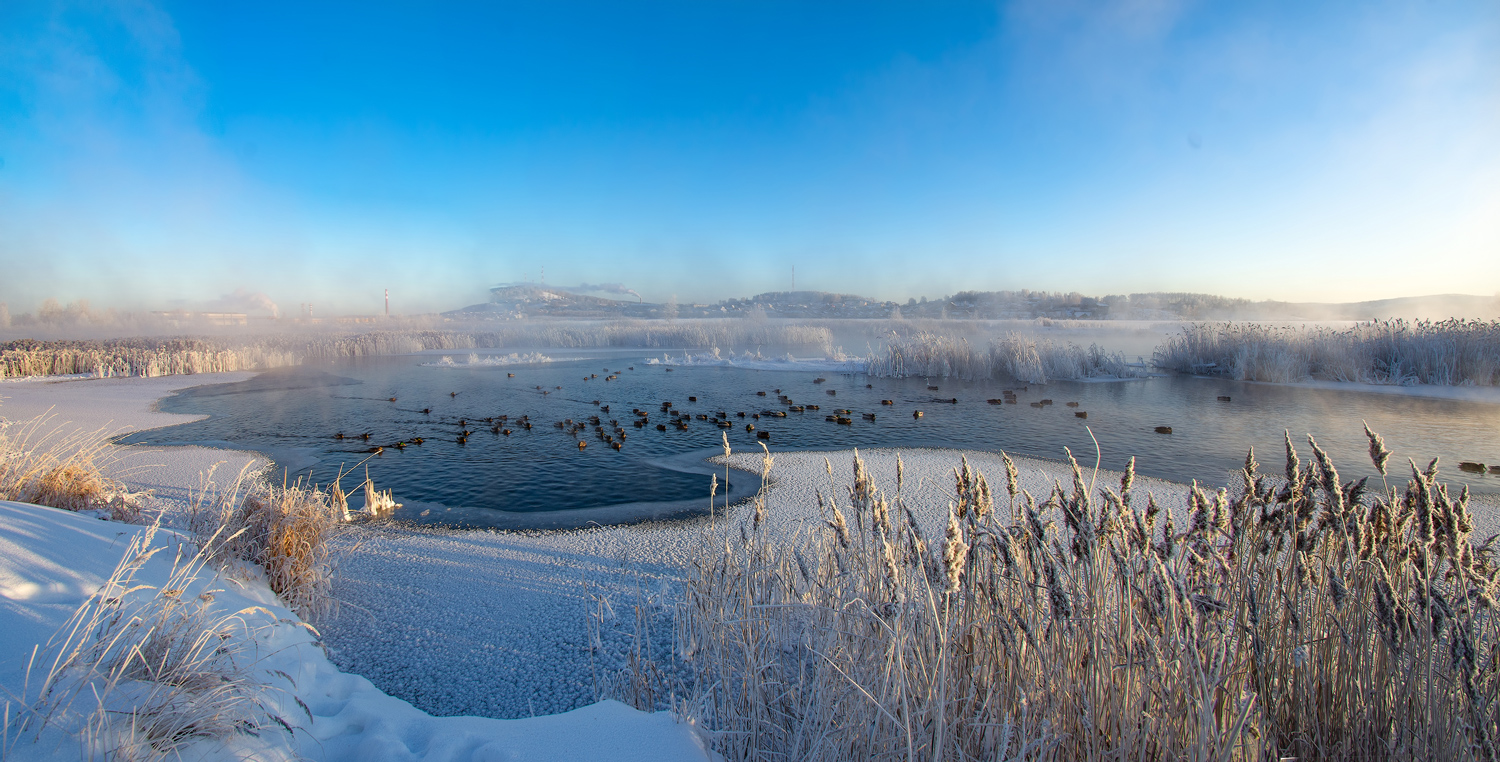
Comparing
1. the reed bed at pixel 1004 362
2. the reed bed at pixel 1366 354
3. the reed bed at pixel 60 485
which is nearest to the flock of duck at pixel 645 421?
the reed bed at pixel 60 485

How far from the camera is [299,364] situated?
849 inches

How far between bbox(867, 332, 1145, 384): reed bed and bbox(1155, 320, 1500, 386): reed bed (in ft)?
6.89

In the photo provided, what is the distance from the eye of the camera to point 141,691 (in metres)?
1.68

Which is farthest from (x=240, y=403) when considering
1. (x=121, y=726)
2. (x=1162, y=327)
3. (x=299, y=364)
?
(x=1162, y=327)

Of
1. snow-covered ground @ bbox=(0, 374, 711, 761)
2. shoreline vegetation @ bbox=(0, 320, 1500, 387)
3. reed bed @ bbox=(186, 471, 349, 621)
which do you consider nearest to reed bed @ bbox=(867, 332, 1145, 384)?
shoreline vegetation @ bbox=(0, 320, 1500, 387)

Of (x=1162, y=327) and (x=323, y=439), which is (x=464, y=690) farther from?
(x=1162, y=327)

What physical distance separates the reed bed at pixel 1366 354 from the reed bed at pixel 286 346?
1244 cm

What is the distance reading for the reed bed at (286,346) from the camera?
16828mm

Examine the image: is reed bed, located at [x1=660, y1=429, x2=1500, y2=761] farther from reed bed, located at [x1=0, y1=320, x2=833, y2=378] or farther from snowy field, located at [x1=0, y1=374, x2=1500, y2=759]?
reed bed, located at [x1=0, y1=320, x2=833, y2=378]

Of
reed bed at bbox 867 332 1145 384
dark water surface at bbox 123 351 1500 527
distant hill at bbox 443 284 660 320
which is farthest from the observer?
distant hill at bbox 443 284 660 320

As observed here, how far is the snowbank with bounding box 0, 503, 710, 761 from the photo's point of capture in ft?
5.64

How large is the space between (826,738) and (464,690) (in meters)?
1.90

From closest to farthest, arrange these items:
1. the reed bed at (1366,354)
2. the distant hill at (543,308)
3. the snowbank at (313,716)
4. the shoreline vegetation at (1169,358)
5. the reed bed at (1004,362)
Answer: the snowbank at (313,716), the reed bed at (1366,354), the shoreline vegetation at (1169,358), the reed bed at (1004,362), the distant hill at (543,308)

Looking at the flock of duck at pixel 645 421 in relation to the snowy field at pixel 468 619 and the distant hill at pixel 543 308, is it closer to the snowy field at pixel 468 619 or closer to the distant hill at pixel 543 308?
the snowy field at pixel 468 619
